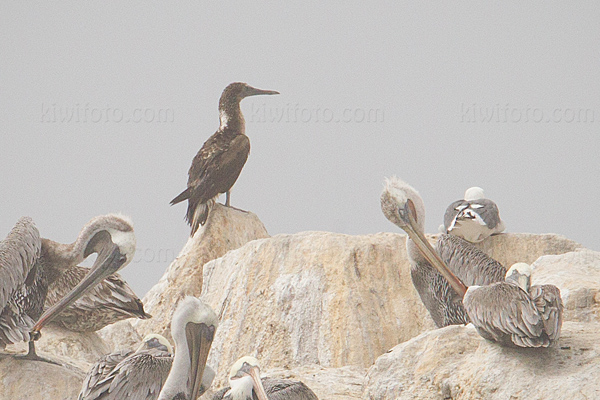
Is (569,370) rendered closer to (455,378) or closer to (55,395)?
(455,378)

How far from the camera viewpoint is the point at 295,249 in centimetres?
909

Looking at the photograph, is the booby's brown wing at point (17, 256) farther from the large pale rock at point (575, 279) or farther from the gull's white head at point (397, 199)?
the large pale rock at point (575, 279)

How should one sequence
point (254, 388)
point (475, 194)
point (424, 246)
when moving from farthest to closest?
point (475, 194), point (424, 246), point (254, 388)

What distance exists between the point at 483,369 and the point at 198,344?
1.63 metres

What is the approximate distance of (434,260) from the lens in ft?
23.6

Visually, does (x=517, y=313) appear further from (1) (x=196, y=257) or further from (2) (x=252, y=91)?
(2) (x=252, y=91)

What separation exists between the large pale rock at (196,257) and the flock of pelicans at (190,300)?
1.89 meters

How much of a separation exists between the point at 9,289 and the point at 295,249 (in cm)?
336

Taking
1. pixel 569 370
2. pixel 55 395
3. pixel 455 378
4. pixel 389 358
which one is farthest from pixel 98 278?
pixel 569 370

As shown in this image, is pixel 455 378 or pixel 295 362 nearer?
pixel 455 378

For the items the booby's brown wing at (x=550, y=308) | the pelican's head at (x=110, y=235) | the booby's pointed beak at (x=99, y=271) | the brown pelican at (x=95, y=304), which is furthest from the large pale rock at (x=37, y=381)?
the booby's brown wing at (x=550, y=308)

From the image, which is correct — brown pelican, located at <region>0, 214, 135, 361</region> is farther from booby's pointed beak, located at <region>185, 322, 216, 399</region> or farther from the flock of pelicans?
booby's pointed beak, located at <region>185, 322, 216, 399</region>

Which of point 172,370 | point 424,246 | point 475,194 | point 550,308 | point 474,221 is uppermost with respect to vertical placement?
point 475,194

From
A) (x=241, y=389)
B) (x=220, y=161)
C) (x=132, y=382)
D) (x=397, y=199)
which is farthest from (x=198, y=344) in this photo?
(x=220, y=161)
